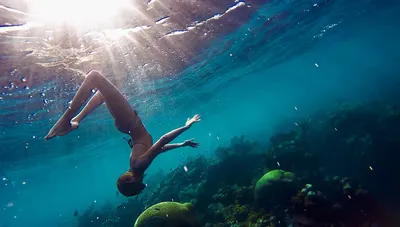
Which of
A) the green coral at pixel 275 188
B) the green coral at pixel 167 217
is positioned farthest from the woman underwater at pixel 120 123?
the green coral at pixel 275 188

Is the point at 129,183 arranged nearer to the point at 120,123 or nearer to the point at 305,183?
the point at 120,123

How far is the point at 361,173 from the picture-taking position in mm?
13695

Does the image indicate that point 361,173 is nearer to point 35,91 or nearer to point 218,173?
point 218,173

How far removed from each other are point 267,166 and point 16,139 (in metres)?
21.3

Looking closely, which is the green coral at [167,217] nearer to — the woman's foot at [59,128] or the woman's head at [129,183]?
the woman's head at [129,183]

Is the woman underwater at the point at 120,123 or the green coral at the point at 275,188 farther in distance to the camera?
the green coral at the point at 275,188


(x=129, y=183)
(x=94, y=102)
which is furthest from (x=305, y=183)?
(x=94, y=102)

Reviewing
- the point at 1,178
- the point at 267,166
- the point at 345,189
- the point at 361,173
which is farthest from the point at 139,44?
the point at 1,178

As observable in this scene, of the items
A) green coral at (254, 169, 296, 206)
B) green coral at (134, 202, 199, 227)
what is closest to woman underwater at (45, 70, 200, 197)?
green coral at (134, 202, 199, 227)

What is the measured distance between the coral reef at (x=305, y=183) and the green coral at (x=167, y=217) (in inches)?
6.7

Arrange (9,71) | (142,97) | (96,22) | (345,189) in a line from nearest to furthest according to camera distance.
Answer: (345,189) → (96,22) → (9,71) → (142,97)

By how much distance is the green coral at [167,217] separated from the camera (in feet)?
25.9

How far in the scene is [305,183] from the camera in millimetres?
9703

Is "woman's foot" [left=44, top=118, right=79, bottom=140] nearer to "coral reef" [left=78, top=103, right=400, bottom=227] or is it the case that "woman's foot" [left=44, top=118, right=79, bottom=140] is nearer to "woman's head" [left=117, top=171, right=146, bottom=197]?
"woman's head" [left=117, top=171, right=146, bottom=197]
